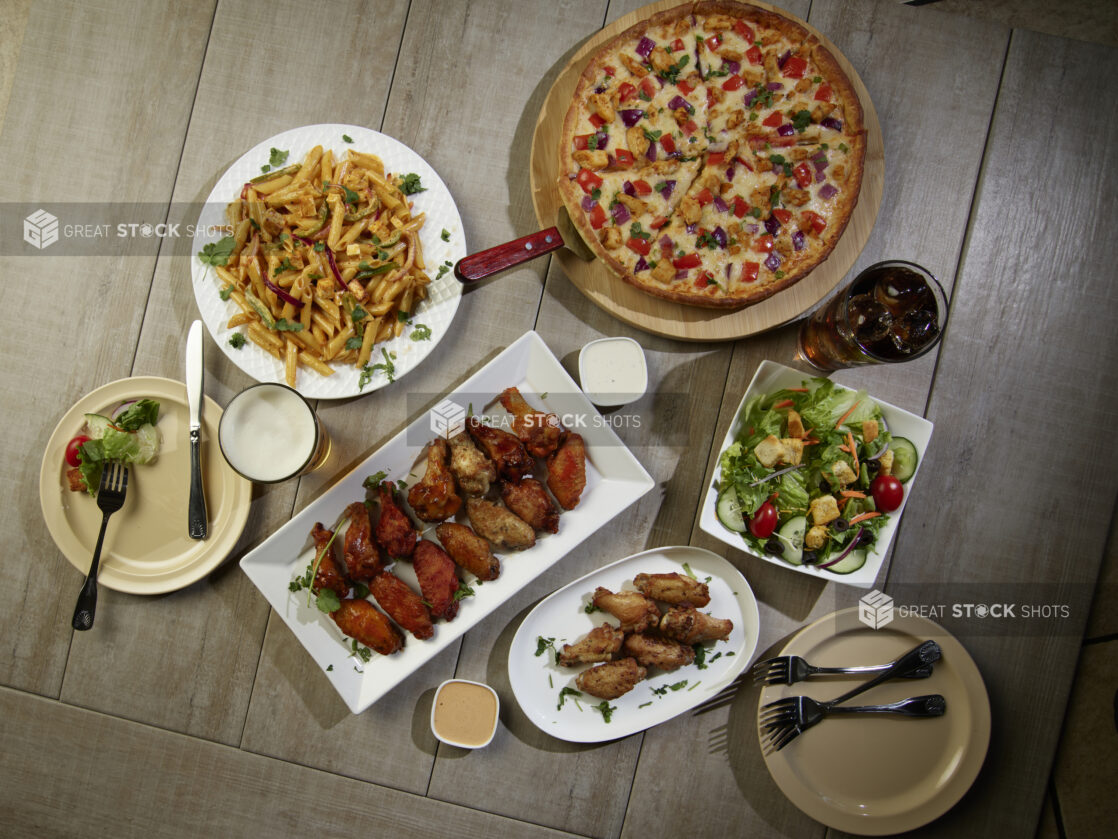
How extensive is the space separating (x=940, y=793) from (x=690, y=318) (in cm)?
253

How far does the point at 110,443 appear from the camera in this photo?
10.1 ft

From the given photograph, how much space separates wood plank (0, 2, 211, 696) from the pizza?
6.92ft

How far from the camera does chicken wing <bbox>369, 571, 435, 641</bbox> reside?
3.11 meters

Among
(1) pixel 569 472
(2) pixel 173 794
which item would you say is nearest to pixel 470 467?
(1) pixel 569 472

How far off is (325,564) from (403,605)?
0.41 metres

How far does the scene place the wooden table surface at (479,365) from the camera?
11.0 ft

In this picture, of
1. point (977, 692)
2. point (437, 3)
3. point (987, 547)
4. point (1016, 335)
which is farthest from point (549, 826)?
point (437, 3)

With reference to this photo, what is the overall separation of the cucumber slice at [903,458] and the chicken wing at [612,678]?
A: 148 cm

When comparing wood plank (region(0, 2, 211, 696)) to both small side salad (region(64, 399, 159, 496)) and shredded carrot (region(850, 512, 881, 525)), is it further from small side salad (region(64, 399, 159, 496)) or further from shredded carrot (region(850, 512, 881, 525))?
shredded carrot (region(850, 512, 881, 525))

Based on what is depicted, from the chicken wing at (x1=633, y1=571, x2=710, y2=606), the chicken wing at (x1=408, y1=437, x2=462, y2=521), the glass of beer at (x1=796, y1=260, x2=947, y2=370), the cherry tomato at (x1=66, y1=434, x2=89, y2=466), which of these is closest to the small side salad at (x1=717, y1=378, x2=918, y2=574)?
the glass of beer at (x1=796, y1=260, x2=947, y2=370)

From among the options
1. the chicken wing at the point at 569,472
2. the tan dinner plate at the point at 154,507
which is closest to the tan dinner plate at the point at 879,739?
the chicken wing at the point at 569,472

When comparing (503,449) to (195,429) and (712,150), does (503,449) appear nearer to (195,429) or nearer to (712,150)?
(195,429)

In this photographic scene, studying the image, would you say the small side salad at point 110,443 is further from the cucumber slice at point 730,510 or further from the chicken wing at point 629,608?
the cucumber slice at point 730,510

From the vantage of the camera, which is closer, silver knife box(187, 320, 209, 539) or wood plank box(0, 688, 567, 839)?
silver knife box(187, 320, 209, 539)
